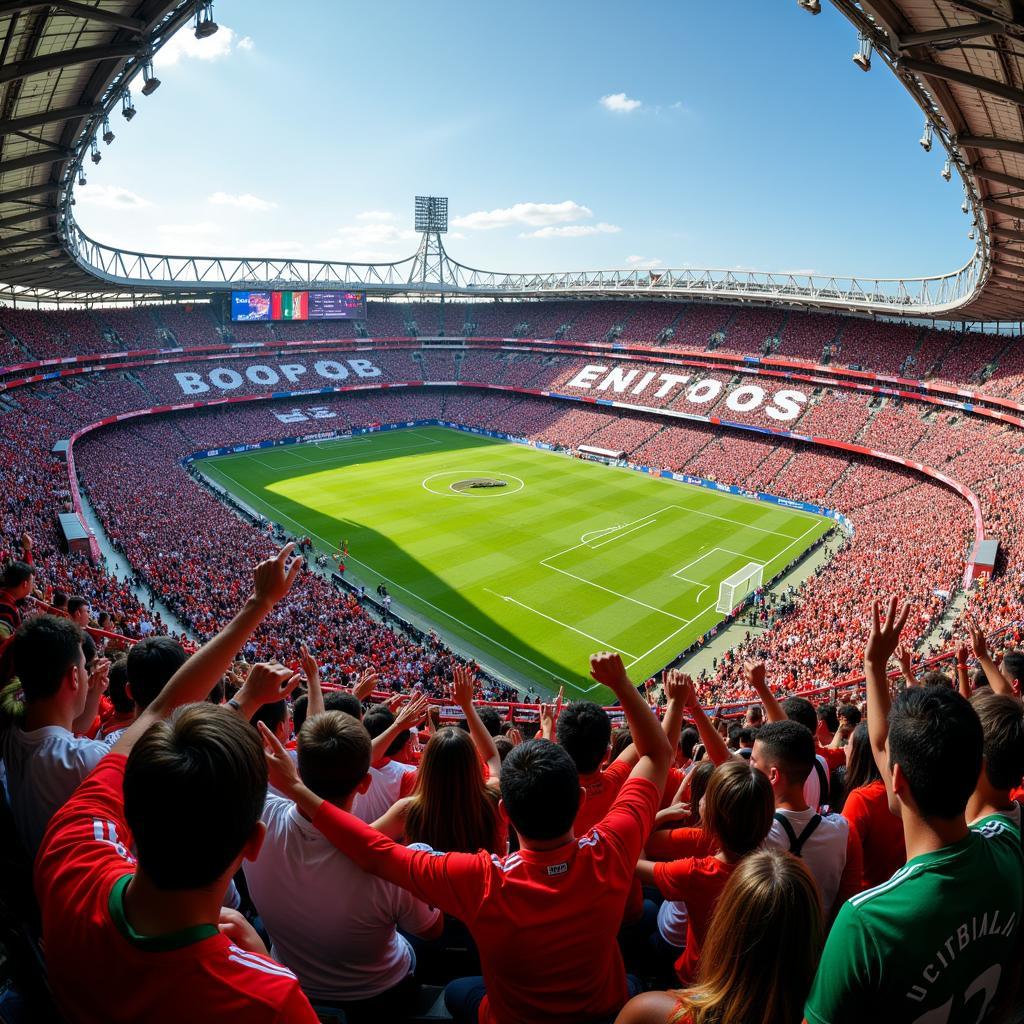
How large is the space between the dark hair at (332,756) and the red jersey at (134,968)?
1.26 metres

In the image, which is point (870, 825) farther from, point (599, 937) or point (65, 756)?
point (65, 756)

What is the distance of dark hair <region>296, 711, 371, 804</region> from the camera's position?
3.57 m

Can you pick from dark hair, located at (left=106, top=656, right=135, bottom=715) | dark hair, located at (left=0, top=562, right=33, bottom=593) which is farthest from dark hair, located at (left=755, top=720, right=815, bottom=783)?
dark hair, located at (left=0, top=562, right=33, bottom=593)

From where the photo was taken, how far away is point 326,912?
131 inches

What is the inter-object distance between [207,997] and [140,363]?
67561 millimetres

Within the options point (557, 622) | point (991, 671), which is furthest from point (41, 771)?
point (557, 622)

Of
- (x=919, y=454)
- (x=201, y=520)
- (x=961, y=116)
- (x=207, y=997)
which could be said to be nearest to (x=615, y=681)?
(x=207, y=997)

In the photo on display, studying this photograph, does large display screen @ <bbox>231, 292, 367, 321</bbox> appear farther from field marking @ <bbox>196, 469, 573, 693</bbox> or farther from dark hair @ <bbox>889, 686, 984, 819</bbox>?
dark hair @ <bbox>889, 686, 984, 819</bbox>

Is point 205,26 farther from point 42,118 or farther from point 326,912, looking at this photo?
point 326,912

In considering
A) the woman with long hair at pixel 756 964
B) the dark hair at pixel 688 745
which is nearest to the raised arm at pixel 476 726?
the woman with long hair at pixel 756 964

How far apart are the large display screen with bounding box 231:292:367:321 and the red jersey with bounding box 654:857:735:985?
73.2 m

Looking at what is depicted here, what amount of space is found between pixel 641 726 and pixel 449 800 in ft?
3.86

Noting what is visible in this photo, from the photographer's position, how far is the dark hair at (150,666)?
4.43m

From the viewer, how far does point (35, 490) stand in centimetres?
3086
